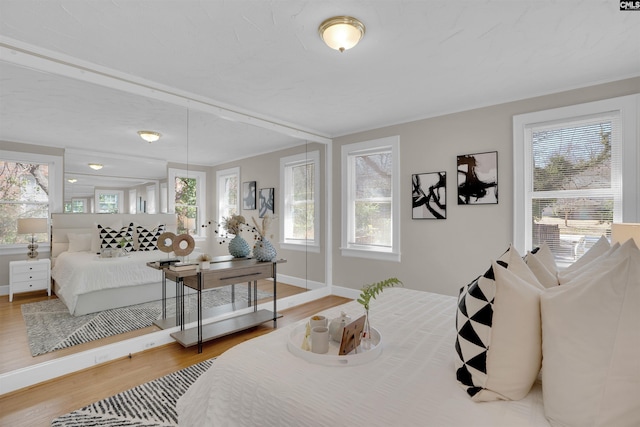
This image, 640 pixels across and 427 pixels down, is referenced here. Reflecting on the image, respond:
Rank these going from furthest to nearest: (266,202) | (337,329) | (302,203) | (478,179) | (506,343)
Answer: (302,203)
(266,202)
(478,179)
(337,329)
(506,343)

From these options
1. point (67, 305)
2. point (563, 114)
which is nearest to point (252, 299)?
point (67, 305)

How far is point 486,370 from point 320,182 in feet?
12.8

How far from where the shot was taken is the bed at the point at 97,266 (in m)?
2.54

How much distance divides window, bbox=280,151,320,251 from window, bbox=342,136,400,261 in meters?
0.43

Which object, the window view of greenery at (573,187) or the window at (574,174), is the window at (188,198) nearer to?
the window at (574,174)

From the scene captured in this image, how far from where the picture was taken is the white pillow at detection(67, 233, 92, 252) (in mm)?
2586

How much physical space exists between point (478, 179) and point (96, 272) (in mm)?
3918

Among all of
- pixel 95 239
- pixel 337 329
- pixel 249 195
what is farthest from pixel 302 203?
pixel 337 329

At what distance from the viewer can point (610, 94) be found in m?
2.82

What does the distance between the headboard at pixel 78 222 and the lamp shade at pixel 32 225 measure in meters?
0.05

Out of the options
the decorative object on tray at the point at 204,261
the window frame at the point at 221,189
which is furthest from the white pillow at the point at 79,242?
the window frame at the point at 221,189

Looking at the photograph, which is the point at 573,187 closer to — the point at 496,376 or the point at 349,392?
the point at 496,376

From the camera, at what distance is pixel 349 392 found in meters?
1.11

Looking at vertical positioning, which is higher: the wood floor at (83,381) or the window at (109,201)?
the window at (109,201)
